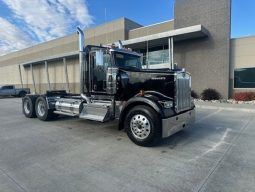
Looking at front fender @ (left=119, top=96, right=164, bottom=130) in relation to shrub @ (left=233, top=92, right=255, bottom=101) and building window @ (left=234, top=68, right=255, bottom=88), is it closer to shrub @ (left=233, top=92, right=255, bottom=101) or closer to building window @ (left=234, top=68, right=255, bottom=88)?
shrub @ (left=233, top=92, right=255, bottom=101)

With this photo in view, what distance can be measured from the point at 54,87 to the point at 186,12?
24.3 m

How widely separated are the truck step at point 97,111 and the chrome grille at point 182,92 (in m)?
2.07

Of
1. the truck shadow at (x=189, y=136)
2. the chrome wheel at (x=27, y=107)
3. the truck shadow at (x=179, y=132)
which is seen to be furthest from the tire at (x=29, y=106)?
the truck shadow at (x=189, y=136)

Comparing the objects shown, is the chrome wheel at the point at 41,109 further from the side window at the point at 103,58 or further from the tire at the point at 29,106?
the side window at the point at 103,58

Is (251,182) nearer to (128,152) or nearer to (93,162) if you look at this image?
(128,152)

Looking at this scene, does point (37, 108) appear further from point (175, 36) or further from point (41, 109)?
point (175, 36)

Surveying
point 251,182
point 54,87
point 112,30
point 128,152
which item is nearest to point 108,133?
point 128,152

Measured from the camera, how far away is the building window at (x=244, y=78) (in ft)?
51.1

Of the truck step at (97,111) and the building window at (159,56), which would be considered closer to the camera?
the truck step at (97,111)

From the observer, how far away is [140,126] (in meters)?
5.10

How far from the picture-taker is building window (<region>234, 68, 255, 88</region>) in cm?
1558

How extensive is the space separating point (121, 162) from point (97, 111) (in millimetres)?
2565

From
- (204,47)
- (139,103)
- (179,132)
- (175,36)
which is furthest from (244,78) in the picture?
(139,103)

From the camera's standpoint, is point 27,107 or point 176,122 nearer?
point 176,122
